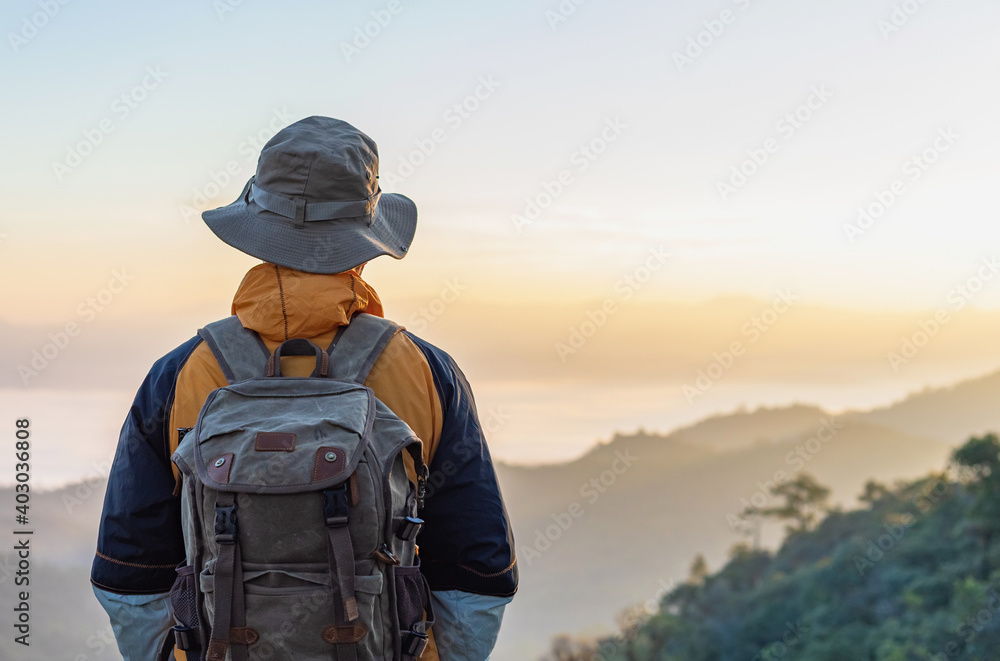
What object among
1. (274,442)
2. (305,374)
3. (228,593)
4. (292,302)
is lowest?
(228,593)

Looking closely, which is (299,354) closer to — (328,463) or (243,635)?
(328,463)

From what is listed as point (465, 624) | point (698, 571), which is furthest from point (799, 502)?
point (465, 624)

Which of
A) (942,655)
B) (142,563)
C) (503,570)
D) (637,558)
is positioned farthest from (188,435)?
(637,558)

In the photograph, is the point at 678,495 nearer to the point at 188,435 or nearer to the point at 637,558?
the point at 637,558

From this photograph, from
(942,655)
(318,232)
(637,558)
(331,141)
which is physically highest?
(637,558)

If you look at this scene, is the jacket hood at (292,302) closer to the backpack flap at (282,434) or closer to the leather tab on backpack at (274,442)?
the backpack flap at (282,434)

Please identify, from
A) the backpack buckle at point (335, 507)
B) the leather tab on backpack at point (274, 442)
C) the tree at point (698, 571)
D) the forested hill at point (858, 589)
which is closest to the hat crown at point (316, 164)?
the leather tab on backpack at point (274, 442)

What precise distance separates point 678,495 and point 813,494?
24.0 m

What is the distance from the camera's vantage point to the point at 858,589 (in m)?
25.5

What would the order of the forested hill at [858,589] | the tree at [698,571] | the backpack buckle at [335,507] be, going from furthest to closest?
the tree at [698,571]
the forested hill at [858,589]
the backpack buckle at [335,507]

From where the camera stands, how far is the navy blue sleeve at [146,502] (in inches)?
74.3

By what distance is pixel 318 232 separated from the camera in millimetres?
1889

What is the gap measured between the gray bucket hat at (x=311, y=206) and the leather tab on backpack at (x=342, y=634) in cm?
66

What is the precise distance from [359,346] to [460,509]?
0.40 m
